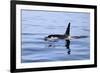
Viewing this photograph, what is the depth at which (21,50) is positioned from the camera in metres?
1.70

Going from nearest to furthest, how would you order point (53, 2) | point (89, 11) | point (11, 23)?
point (11, 23) → point (53, 2) → point (89, 11)

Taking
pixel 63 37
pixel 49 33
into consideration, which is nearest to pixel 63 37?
pixel 63 37

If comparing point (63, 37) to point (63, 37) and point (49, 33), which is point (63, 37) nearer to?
point (63, 37)

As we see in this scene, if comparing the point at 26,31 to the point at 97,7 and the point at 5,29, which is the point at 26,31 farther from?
the point at 97,7

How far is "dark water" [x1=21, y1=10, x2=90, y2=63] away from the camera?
1.72m

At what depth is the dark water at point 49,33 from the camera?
1.72 meters

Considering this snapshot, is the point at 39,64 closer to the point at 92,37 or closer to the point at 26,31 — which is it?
the point at 26,31

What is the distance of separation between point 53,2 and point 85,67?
0.67 metres

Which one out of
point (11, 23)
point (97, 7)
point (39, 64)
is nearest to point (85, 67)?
point (39, 64)

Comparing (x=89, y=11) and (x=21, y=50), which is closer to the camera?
(x=21, y=50)

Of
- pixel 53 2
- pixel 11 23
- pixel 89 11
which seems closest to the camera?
pixel 11 23

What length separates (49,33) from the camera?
1789mm

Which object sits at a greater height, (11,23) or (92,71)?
(11,23)

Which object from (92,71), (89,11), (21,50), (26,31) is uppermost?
(89,11)
